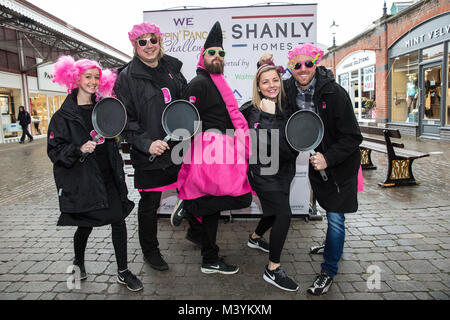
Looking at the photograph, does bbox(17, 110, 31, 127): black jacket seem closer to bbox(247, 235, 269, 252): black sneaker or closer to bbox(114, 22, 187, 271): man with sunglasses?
bbox(114, 22, 187, 271): man with sunglasses

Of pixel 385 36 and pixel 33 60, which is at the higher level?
pixel 33 60

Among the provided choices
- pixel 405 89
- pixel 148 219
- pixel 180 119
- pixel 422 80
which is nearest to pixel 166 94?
pixel 180 119

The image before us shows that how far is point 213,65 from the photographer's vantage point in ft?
10.2

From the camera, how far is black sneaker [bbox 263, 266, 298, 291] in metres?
2.90

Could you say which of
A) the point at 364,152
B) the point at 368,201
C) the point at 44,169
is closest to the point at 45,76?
the point at 44,169

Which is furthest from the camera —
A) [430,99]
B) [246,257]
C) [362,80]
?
[362,80]

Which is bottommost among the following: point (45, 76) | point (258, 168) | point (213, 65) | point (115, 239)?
point (115, 239)

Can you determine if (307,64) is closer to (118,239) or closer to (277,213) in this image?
(277,213)

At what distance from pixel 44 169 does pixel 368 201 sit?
8.59 m

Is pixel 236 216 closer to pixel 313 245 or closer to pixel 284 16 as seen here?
pixel 313 245

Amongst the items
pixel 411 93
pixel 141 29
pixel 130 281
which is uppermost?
pixel 141 29

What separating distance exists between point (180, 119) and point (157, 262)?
1.55 metres

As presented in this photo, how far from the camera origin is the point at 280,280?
9.63 ft

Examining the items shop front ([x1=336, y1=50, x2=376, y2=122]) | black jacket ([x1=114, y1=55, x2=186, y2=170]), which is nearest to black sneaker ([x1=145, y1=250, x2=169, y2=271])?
black jacket ([x1=114, y1=55, x2=186, y2=170])
